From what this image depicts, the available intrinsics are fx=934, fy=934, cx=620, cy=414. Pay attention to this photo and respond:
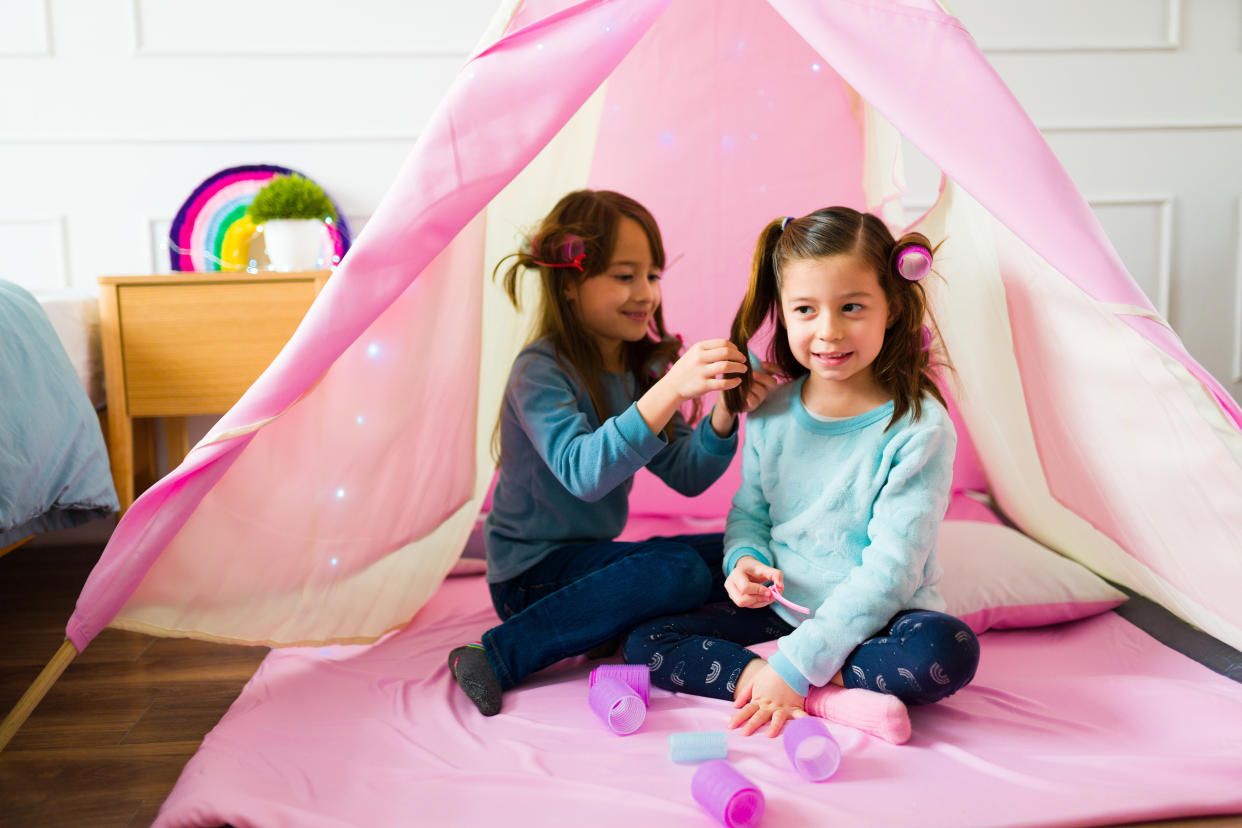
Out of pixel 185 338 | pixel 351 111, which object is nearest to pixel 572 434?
pixel 185 338

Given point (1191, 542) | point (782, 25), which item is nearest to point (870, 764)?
point (1191, 542)

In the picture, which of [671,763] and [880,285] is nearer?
[671,763]

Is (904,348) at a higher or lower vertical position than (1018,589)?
higher

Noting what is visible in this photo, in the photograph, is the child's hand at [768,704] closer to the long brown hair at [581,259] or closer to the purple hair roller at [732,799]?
the purple hair roller at [732,799]

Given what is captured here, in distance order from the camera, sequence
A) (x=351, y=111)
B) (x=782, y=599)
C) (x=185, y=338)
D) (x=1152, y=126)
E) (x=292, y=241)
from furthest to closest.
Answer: (x=1152, y=126)
(x=351, y=111)
(x=292, y=241)
(x=185, y=338)
(x=782, y=599)

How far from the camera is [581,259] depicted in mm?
1424

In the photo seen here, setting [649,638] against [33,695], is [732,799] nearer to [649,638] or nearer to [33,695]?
[649,638]

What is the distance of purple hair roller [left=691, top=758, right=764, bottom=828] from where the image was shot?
0.89m

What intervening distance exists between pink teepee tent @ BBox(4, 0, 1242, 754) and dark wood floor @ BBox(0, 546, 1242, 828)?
0.45 ft

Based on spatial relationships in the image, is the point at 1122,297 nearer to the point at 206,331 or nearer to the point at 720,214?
the point at 720,214

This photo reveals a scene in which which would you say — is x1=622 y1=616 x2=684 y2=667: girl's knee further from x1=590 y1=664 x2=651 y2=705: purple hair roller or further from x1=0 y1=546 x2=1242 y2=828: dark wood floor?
x1=0 y1=546 x2=1242 y2=828: dark wood floor

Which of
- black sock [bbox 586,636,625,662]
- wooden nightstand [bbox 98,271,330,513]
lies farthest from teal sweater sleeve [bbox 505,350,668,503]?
wooden nightstand [bbox 98,271,330,513]

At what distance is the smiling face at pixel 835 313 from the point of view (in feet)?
3.76

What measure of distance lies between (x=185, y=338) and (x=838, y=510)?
148 cm
